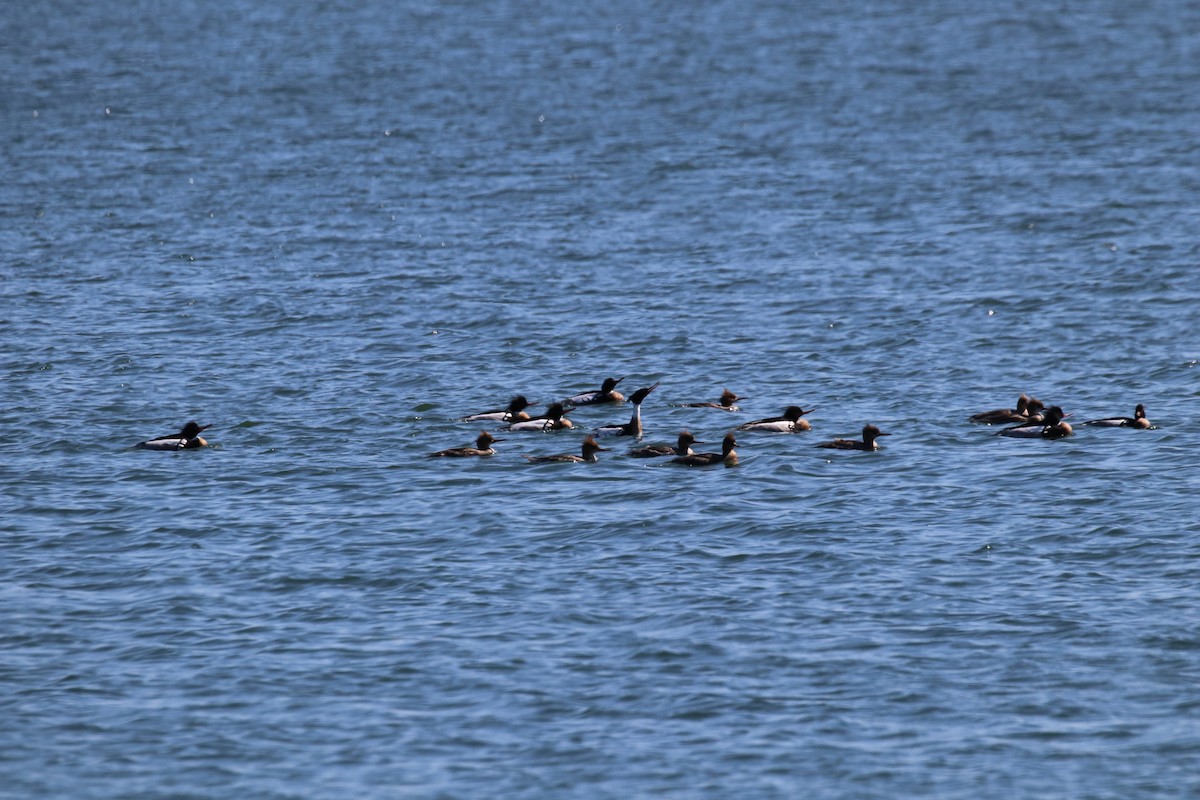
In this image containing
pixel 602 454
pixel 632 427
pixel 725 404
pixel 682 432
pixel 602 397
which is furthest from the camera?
pixel 602 397

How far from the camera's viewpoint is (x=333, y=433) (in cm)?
2917

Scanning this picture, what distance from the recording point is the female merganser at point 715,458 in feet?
89.9

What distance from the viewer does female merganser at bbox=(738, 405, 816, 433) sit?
1141 inches

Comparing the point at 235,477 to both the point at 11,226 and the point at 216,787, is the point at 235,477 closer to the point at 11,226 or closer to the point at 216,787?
the point at 216,787

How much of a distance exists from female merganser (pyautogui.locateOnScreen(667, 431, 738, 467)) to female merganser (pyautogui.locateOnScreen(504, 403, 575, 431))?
2731mm

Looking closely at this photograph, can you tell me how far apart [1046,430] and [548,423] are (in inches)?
319

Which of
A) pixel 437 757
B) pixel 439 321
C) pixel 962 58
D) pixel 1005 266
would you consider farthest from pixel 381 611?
pixel 962 58

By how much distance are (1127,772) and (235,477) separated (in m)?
14.7

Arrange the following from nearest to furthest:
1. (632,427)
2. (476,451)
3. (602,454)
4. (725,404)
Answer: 1. (476,451)
2. (602,454)
3. (632,427)
4. (725,404)

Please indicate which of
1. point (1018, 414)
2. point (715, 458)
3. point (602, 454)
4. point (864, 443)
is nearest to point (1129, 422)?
point (1018, 414)

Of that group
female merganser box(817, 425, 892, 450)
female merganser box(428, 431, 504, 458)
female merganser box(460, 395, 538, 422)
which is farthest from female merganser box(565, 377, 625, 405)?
female merganser box(817, 425, 892, 450)

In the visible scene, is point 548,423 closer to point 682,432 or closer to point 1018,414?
point 682,432

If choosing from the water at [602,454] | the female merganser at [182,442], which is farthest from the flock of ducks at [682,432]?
the water at [602,454]

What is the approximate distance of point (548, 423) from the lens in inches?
1164
